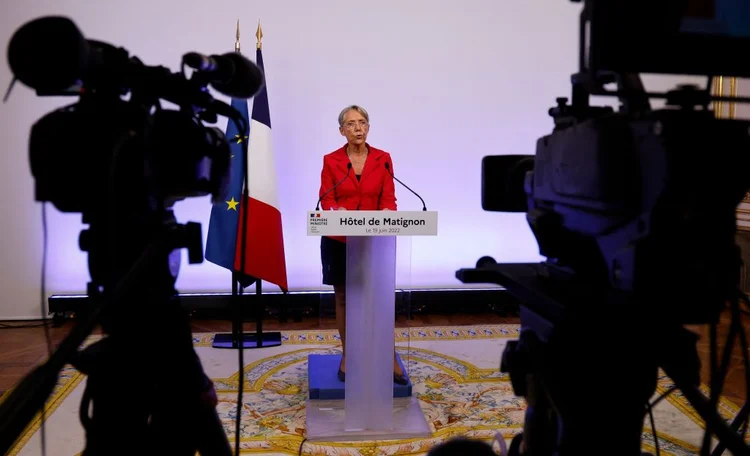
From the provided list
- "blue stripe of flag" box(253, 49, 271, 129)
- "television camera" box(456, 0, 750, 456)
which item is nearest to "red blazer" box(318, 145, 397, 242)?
"blue stripe of flag" box(253, 49, 271, 129)

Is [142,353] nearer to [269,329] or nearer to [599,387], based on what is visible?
[599,387]

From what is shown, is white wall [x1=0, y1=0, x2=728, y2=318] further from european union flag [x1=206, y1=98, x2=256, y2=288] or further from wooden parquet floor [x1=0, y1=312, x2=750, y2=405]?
european union flag [x1=206, y1=98, x2=256, y2=288]

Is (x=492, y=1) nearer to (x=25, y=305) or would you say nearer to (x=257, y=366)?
(x=257, y=366)

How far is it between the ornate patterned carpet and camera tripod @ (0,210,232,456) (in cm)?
148

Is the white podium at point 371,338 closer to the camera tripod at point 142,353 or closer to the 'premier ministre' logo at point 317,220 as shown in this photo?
the 'premier ministre' logo at point 317,220

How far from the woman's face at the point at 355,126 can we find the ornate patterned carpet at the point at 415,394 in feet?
3.39

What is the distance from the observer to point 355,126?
10.2ft

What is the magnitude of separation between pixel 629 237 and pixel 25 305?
182 inches

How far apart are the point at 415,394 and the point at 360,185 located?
42.8 inches

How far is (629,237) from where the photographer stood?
0.74 m

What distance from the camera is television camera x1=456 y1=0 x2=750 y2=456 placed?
2.30 feet

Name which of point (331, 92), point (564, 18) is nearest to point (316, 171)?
point (331, 92)

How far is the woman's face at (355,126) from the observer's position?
311cm

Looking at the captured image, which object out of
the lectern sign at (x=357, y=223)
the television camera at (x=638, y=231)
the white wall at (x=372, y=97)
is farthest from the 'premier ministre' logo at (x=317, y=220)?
the white wall at (x=372, y=97)
